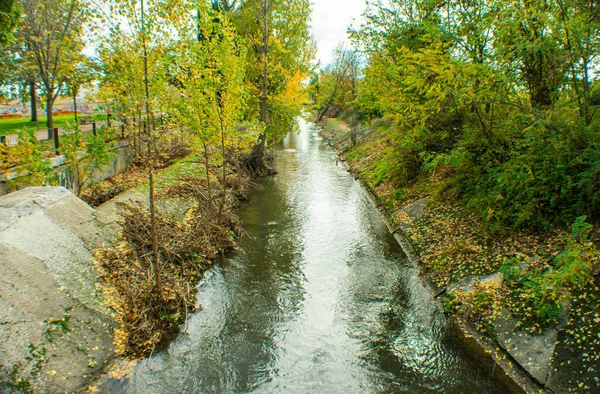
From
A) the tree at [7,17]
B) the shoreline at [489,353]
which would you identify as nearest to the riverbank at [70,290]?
the shoreline at [489,353]

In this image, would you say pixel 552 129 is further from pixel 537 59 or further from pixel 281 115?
pixel 281 115

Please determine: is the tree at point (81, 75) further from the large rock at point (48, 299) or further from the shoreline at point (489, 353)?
the shoreline at point (489, 353)

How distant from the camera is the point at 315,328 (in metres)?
8.93

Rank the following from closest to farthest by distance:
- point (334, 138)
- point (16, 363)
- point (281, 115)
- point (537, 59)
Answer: point (16, 363)
point (537, 59)
point (281, 115)
point (334, 138)

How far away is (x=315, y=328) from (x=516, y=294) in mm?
4411

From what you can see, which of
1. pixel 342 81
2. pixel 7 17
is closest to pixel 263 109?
pixel 7 17

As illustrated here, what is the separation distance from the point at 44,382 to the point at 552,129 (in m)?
11.7

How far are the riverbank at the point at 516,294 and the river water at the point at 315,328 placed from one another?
58 cm

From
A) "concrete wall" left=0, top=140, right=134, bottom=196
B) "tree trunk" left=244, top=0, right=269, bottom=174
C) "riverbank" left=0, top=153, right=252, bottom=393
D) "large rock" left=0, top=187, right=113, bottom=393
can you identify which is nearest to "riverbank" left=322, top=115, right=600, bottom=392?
"riverbank" left=0, top=153, right=252, bottom=393

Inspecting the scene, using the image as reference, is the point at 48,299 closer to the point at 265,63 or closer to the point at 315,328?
the point at 315,328

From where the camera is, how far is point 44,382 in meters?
6.14

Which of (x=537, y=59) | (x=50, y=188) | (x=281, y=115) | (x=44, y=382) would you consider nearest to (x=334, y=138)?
(x=281, y=115)

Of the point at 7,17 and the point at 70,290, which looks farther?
the point at 7,17

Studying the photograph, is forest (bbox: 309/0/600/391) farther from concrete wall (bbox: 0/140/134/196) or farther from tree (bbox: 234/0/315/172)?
tree (bbox: 234/0/315/172)
